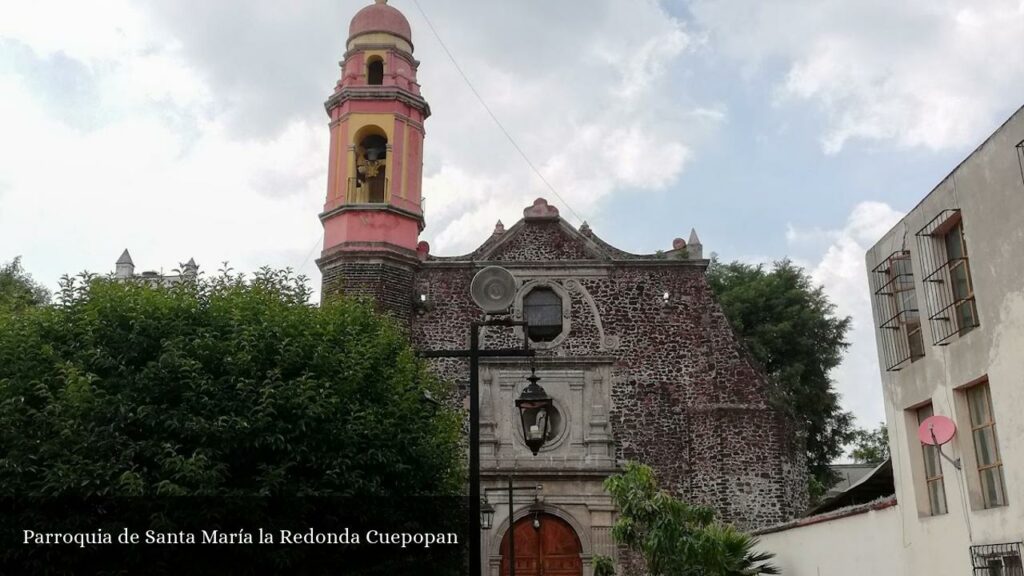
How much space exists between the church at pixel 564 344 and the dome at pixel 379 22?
118mm

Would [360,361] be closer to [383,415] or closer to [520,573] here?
[383,415]

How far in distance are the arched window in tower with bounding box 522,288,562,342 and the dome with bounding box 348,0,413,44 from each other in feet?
21.1

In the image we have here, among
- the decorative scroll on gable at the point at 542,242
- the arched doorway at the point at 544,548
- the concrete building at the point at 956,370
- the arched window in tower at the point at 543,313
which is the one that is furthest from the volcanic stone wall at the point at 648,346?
the concrete building at the point at 956,370

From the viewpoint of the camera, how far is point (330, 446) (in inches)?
366

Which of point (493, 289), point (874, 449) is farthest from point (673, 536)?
point (874, 449)

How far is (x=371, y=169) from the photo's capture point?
1880 cm


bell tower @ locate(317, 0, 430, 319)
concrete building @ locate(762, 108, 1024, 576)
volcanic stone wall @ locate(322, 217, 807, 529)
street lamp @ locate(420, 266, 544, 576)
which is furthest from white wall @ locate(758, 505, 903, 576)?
bell tower @ locate(317, 0, 430, 319)

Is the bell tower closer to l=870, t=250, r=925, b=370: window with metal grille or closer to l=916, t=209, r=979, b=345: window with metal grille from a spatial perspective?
l=870, t=250, r=925, b=370: window with metal grille

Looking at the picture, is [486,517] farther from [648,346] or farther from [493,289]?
[493,289]

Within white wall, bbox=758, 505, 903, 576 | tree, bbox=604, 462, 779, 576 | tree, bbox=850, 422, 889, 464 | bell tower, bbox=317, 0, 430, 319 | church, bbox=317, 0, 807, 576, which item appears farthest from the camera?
tree, bbox=850, 422, 889, 464

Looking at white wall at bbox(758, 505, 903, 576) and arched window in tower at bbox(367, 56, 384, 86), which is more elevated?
arched window in tower at bbox(367, 56, 384, 86)

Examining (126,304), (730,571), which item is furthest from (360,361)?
(730,571)

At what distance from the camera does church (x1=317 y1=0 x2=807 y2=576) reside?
17234mm

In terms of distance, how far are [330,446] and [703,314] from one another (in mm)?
11006
